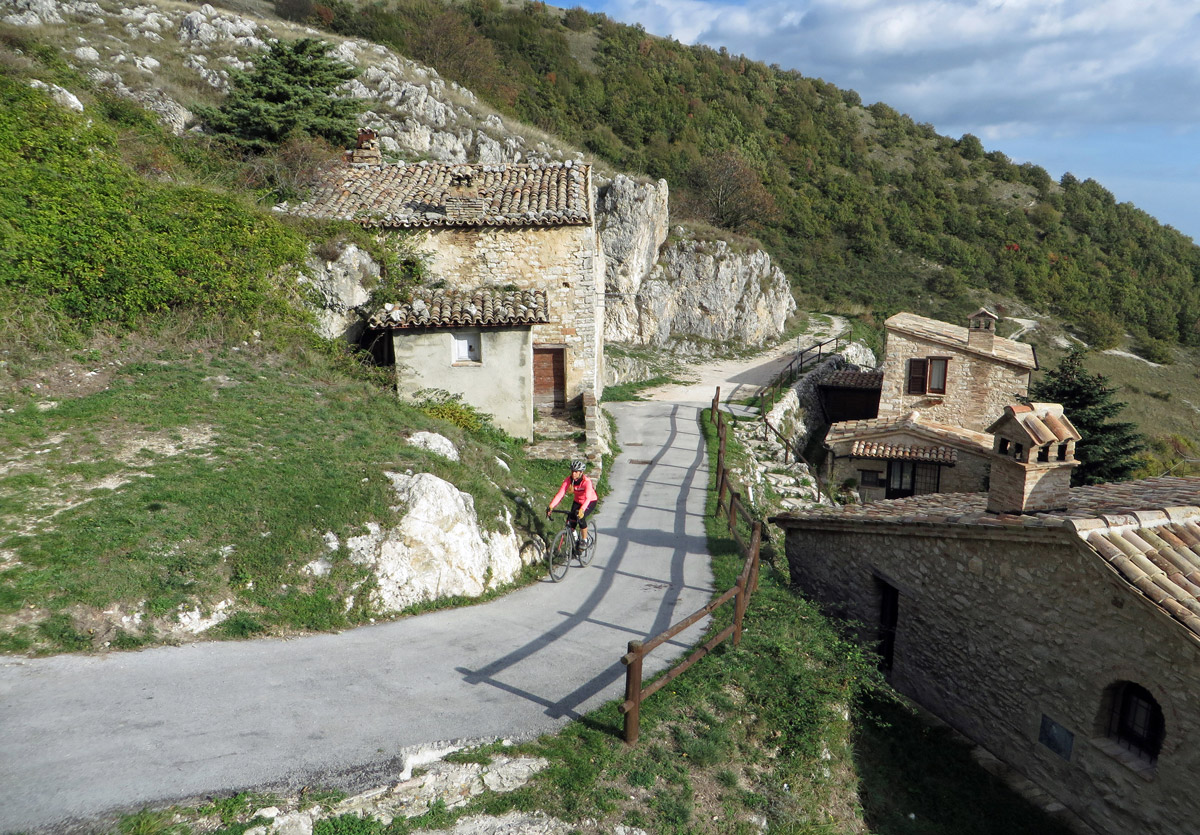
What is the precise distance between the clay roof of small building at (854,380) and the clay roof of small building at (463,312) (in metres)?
17.4

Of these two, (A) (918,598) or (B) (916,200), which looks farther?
(B) (916,200)

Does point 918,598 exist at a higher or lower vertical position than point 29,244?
lower

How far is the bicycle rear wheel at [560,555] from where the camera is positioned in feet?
36.5

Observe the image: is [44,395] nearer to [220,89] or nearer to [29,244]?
[29,244]

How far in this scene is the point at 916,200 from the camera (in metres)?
68.9

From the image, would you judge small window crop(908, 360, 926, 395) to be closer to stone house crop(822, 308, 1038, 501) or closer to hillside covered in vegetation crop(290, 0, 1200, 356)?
stone house crop(822, 308, 1038, 501)

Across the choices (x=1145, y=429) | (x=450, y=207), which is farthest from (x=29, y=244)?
(x=1145, y=429)

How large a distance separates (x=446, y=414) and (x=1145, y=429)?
144ft

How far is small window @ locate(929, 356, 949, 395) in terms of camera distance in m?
26.3

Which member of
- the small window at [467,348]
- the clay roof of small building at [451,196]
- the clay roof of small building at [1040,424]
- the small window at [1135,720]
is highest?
the clay roof of small building at [451,196]

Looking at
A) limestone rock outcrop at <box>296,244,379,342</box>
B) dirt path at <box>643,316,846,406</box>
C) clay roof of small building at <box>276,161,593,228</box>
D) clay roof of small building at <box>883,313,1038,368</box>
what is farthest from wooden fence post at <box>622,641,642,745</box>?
clay roof of small building at <box>883,313,1038,368</box>

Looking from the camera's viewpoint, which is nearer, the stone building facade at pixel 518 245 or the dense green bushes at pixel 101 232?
the dense green bushes at pixel 101 232

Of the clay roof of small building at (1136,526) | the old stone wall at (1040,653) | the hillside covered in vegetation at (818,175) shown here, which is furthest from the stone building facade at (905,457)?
the hillside covered in vegetation at (818,175)

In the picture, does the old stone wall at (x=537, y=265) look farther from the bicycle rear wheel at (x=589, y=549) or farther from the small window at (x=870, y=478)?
the small window at (x=870, y=478)
